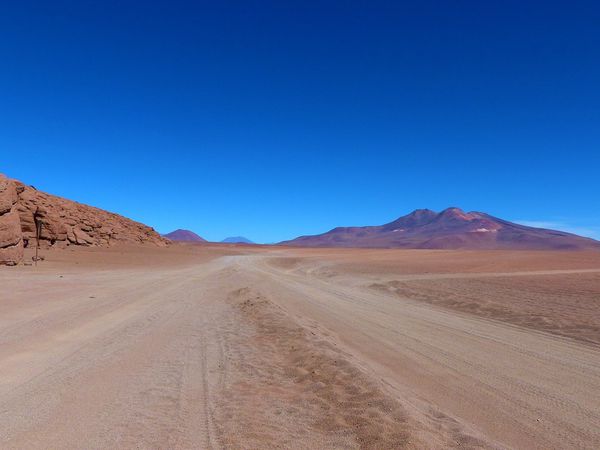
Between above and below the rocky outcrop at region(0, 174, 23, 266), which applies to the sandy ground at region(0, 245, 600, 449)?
below

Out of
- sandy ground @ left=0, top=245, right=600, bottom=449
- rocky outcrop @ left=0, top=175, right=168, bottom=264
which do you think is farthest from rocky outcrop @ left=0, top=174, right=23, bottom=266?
sandy ground @ left=0, top=245, right=600, bottom=449

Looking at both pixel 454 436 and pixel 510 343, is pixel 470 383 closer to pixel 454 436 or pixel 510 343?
pixel 454 436

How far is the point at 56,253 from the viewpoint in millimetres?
38281

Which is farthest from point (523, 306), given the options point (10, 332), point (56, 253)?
point (56, 253)

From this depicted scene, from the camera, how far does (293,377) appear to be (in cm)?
682

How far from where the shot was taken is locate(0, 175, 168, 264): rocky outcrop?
2830cm

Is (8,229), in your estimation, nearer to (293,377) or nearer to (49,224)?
(49,224)

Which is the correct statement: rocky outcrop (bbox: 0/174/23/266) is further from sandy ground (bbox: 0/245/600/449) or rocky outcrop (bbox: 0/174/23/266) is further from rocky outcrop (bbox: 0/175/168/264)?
sandy ground (bbox: 0/245/600/449)

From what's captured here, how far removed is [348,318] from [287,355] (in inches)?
183

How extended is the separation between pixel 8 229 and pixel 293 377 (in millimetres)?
27788

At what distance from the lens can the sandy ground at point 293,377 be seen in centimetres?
461

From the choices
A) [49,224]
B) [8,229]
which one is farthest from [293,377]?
[49,224]

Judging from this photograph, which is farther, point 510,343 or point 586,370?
point 510,343

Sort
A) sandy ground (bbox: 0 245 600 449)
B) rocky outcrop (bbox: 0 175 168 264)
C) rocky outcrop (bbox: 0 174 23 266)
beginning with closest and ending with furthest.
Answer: sandy ground (bbox: 0 245 600 449) < rocky outcrop (bbox: 0 174 23 266) < rocky outcrop (bbox: 0 175 168 264)
